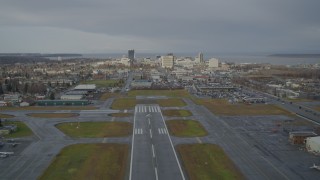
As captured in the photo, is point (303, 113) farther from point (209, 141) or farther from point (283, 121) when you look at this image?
point (209, 141)

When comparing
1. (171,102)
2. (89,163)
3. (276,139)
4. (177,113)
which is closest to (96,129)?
(89,163)

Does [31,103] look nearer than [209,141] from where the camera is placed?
No

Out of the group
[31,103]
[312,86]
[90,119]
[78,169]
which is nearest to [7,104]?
[31,103]

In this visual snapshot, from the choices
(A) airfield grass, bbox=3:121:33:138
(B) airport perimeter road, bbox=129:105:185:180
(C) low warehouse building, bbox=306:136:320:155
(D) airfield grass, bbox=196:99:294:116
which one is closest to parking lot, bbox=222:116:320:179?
(C) low warehouse building, bbox=306:136:320:155

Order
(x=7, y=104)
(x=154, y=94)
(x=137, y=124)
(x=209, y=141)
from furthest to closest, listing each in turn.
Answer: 1. (x=154, y=94)
2. (x=7, y=104)
3. (x=137, y=124)
4. (x=209, y=141)

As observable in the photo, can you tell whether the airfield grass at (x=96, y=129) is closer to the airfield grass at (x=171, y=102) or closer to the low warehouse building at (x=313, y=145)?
the airfield grass at (x=171, y=102)

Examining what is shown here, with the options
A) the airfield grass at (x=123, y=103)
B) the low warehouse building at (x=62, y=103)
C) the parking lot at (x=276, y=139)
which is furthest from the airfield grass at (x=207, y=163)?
the low warehouse building at (x=62, y=103)
